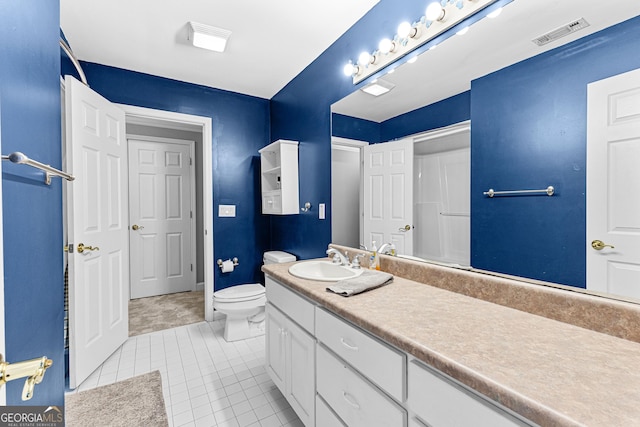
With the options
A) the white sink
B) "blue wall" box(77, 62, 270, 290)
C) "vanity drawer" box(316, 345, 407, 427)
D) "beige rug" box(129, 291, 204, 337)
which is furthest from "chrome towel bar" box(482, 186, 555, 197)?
"beige rug" box(129, 291, 204, 337)

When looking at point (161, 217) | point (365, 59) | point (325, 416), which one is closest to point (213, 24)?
point (365, 59)

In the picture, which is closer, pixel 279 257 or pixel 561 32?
pixel 561 32

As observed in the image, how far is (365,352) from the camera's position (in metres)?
0.96

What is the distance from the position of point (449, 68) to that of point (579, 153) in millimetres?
676

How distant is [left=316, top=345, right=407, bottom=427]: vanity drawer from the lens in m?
0.87

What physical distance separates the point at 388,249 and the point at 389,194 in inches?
12.8

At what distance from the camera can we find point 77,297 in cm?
185

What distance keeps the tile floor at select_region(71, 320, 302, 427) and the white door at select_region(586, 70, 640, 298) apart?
1.54 metres

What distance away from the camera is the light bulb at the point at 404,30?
4.94 ft

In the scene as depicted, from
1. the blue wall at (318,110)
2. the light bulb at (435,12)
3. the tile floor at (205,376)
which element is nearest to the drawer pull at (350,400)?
the tile floor at (205,376)

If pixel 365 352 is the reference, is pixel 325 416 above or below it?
below

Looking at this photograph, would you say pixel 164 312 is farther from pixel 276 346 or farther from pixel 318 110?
pixel 318 110

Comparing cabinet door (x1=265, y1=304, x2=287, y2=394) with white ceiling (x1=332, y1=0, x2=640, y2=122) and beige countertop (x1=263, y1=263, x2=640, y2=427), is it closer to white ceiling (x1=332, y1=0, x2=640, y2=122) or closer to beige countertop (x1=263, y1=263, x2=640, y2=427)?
beige countertop (x1=263, y1=263, x2=640, y2=427)

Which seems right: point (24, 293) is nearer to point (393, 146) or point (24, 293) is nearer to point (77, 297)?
point (77, 297)
